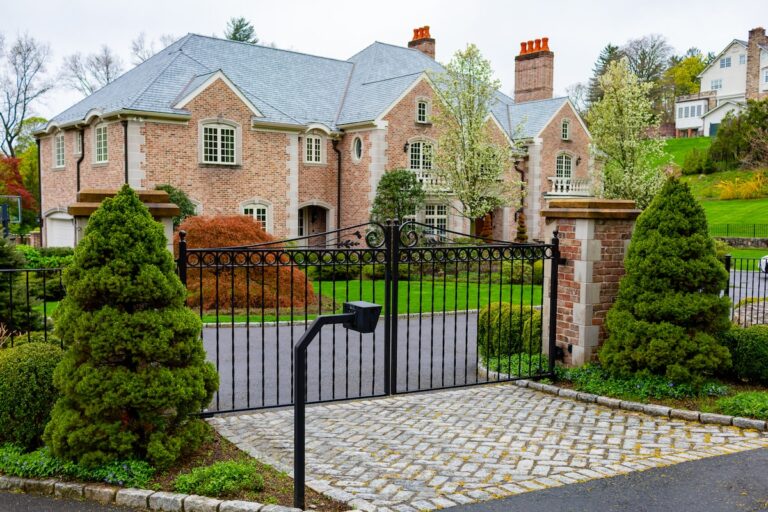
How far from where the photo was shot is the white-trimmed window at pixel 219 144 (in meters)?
25.5

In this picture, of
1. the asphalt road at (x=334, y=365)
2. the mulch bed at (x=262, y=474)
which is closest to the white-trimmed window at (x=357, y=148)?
the asphalt road at (x=334, y=365)

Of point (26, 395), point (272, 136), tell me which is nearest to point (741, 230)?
point (272, 136)

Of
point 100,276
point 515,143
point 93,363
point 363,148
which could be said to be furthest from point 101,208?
point 515,143

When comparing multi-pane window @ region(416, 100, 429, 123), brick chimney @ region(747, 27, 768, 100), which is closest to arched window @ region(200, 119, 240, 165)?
multi-pane window @ region(416, 100, 429, 123)

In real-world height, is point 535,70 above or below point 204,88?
above

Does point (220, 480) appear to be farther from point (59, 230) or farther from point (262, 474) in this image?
point (59, 230)

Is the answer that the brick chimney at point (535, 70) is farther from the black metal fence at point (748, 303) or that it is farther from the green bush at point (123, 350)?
the green bush at point (123, 350)

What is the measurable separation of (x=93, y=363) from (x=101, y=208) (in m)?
1.26

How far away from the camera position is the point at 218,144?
25.6 metres

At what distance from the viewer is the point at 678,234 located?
27.2 feet

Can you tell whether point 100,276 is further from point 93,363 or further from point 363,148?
point 363,148

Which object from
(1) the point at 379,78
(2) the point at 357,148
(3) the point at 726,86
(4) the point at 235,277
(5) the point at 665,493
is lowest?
(5) the point at 665,493

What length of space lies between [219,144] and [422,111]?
912 centimetres

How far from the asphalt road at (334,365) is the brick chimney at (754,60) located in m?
64.6
